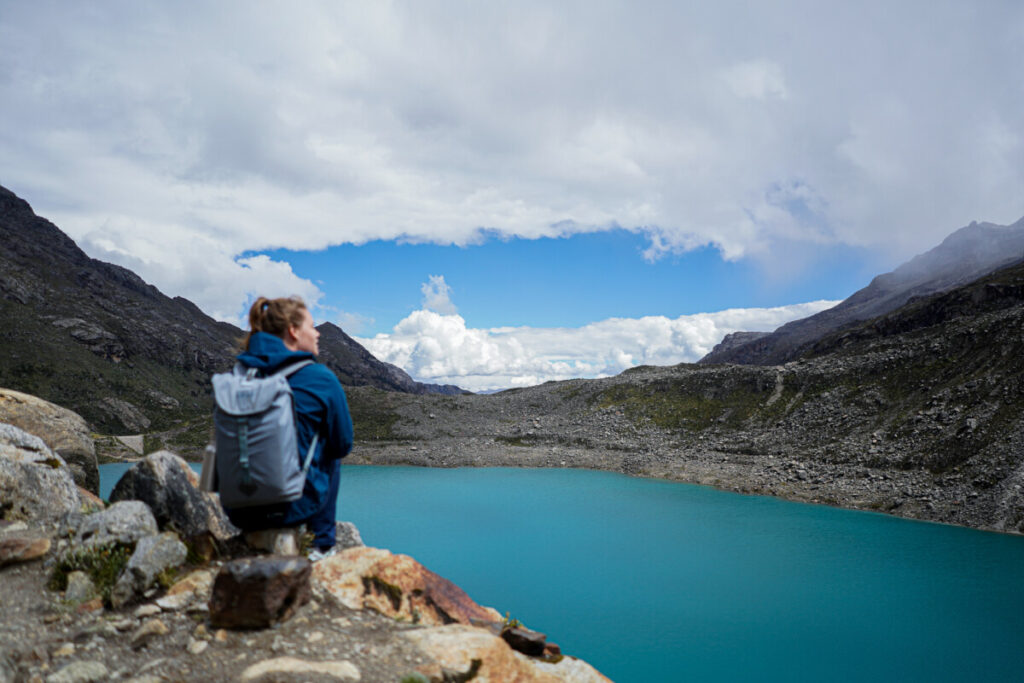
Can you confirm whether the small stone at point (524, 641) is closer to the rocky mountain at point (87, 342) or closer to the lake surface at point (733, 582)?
the lake surface at point (733, 582)

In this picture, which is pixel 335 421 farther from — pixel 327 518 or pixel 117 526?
pixel 117 526

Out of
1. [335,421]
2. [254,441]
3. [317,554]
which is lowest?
[317,554]

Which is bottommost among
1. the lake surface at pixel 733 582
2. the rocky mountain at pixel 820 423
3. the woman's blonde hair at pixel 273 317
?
the lake surface at pixel 733 582

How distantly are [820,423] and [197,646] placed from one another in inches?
2744

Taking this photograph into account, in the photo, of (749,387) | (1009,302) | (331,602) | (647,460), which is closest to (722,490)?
(647,460)

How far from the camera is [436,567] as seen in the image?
30.8 meters

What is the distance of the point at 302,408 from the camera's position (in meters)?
5.60

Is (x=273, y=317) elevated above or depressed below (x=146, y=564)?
above

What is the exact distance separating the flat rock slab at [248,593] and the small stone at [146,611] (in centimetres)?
87

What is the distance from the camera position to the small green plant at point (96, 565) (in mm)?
6223

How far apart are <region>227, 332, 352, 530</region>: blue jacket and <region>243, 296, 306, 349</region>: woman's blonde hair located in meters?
0.21

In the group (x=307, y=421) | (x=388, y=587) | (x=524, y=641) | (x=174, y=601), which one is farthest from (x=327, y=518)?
(x=524, y=641)

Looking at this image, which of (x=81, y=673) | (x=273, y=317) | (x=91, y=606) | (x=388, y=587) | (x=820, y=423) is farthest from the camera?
(x=820, y=423)

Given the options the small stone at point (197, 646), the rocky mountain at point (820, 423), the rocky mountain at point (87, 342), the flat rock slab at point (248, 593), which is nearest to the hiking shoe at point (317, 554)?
the flat rock slab at point (248, 593)
